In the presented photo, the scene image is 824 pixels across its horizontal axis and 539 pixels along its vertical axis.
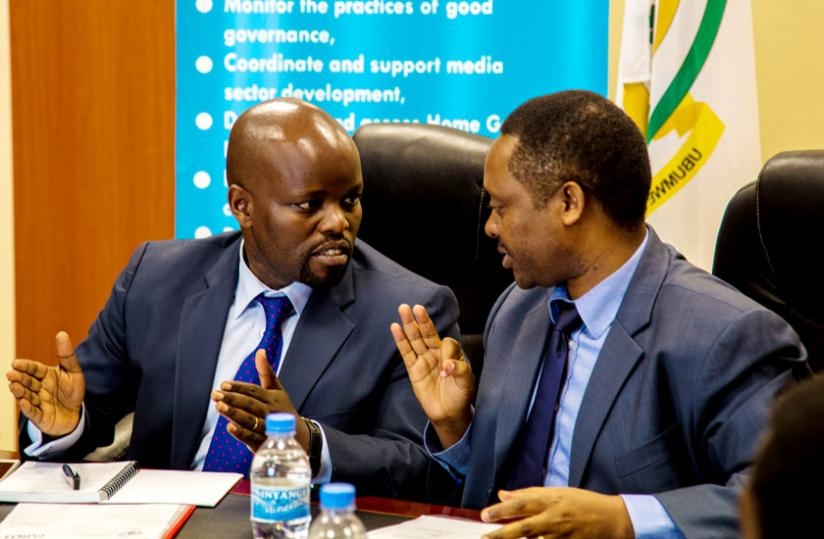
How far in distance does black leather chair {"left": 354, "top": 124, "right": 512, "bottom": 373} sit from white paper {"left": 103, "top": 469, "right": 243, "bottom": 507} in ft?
3.40

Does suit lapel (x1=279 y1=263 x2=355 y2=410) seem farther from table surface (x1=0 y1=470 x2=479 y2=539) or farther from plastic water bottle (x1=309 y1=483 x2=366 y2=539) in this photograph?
plastic water bottle (x1=309 y1=483 x2=366 y2=539)

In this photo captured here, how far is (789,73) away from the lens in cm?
411

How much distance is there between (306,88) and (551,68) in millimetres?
961

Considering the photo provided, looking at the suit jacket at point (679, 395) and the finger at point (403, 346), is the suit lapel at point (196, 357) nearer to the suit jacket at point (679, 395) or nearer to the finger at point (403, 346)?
the finger at point (403, 346)

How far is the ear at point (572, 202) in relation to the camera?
2104mm

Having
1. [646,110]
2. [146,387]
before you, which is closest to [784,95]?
[646,110]

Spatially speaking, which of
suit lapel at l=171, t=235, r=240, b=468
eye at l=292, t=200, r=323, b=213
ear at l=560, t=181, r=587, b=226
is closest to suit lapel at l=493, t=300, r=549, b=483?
ear at l=560, t=181, r=587, b=226

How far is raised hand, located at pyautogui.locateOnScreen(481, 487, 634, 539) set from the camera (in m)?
1.69

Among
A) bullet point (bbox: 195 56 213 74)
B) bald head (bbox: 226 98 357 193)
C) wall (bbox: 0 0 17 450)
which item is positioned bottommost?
wall (bbox: 0 0 17 450)

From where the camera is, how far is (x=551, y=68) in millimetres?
4250

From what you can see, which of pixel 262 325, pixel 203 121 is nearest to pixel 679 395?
pixel 262 325

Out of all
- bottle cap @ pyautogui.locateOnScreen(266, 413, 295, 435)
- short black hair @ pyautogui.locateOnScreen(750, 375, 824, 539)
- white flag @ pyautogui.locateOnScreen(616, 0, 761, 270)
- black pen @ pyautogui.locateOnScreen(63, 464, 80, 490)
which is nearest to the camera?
short black hair @ pyautogui.locateOnScreen(750, 375, 824, 539)

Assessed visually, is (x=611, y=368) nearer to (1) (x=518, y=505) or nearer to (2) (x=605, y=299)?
(2) (x=605, y=299)

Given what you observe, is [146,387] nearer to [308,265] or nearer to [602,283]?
[308,265]
